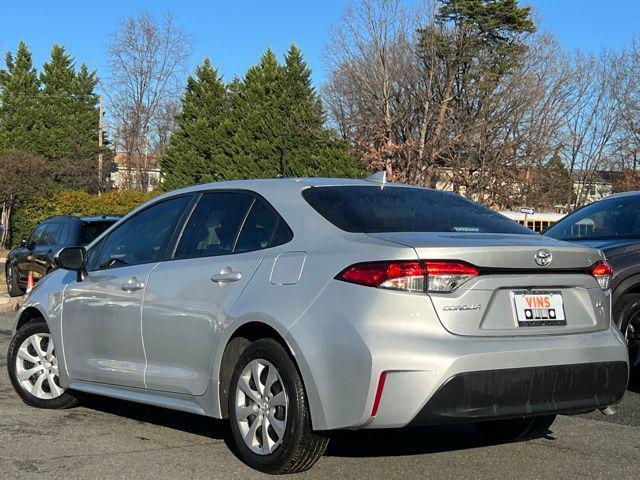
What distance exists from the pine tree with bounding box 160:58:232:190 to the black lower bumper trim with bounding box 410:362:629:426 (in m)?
42.8

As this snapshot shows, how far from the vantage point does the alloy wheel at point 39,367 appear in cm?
667

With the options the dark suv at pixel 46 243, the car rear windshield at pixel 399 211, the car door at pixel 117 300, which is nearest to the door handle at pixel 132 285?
the car door at pixel 117 300

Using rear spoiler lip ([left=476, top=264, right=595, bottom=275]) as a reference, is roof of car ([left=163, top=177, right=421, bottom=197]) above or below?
above

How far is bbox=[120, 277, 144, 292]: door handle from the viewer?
580 centimetres

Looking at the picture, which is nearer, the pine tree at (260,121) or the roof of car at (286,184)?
the roof of car at (286,184)

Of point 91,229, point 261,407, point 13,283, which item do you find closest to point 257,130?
point 13,283

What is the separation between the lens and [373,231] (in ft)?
15.9

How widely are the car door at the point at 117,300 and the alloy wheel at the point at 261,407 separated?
39.5 inches

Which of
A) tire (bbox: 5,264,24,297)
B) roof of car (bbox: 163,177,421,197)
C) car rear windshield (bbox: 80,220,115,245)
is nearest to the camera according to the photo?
roof of car (bbox: 163,177,421,197)

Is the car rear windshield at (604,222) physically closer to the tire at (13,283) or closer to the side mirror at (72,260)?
the side mirror at (72,260)

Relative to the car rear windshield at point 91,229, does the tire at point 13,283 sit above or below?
below

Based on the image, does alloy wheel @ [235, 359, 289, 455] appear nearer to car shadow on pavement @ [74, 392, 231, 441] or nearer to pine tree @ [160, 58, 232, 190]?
car shadow on pavement @ [74, 392, 231, 441]

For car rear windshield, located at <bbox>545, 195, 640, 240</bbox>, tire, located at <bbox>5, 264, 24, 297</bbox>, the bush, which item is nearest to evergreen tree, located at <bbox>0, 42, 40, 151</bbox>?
the bush

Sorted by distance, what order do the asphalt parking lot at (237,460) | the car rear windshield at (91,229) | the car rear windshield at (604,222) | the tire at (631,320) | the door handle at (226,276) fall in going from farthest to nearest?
the car rear windshield at (91,229) < the car rear windshield at (604,222) < the tire at (631,320) < the door handle at (226,276) < the asphalt parking lot at (237,460)
